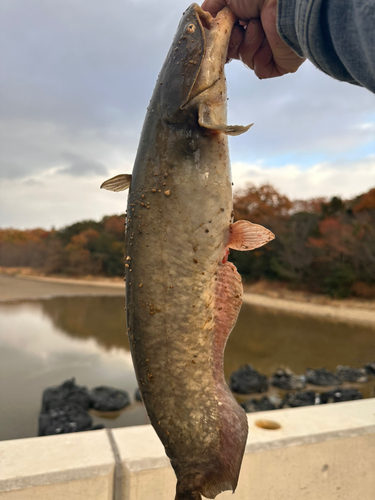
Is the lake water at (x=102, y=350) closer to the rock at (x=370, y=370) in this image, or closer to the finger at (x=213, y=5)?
the rock at (x=370, y=370)

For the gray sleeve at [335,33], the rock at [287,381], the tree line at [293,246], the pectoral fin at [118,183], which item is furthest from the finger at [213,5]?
the tree line at [293,246]

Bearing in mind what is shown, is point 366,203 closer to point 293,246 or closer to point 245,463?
point 293,246

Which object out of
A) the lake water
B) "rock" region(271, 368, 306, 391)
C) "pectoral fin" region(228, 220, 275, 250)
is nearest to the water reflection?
the lake water

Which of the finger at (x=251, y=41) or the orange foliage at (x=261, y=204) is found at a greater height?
the orange foliage at (x=261, y=204)

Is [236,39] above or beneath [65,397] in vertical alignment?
above

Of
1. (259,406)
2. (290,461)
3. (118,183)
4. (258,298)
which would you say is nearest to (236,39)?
(118,183)

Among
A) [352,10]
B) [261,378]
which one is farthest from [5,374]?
[352,10]
